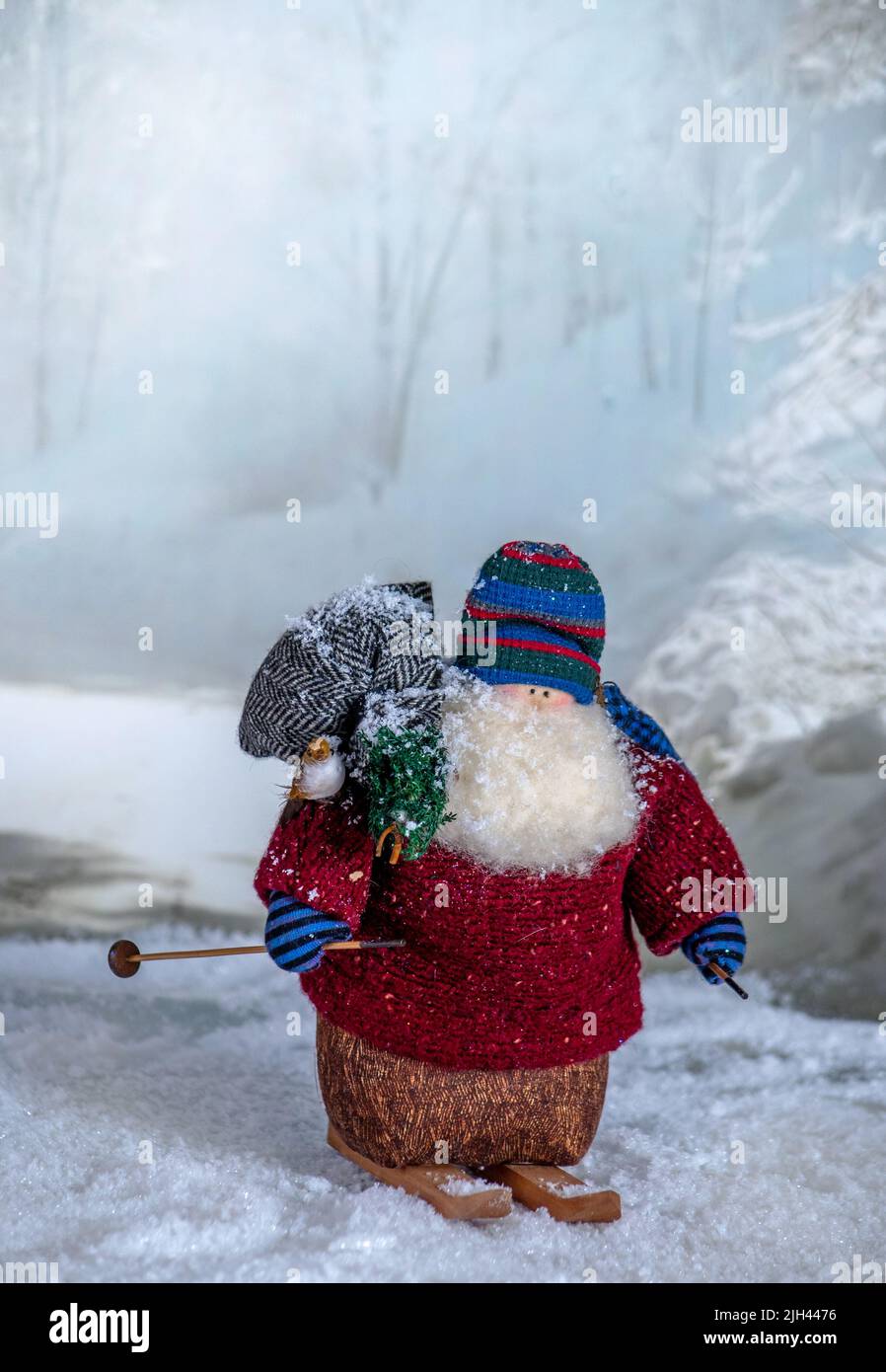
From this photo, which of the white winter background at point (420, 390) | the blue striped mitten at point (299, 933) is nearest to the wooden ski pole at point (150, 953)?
the blue striped mitten at point (299, 933)

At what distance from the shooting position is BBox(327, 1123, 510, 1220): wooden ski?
129cm

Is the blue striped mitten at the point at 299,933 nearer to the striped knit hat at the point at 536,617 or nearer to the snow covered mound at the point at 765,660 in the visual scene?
the striped knit hat at the point at 536,617

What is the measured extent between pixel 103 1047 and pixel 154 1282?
639 mm

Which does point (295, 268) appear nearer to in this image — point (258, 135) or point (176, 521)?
point (258, 135)

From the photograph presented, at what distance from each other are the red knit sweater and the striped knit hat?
0.14 meters

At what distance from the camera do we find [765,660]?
2227mm

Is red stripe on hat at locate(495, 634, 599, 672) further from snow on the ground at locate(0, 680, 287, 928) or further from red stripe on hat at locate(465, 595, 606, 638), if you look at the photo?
snow on the ground at locate(0, 680, 287, 928)

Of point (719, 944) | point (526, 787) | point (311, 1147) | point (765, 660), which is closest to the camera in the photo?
point (526, 787)

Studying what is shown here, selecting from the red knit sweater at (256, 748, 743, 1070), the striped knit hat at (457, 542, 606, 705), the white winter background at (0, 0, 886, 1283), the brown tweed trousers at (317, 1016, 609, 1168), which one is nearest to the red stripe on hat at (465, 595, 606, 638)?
the striped knit hat at (457, 542, 606, 705)

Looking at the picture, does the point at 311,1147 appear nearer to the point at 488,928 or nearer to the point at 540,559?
the point at 488,928

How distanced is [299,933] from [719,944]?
1.29ft

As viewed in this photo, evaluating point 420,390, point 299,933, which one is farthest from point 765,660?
point 299,933

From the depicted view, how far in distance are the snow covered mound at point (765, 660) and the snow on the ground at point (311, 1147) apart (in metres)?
0.38

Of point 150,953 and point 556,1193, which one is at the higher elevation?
point 150,953
